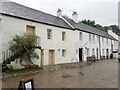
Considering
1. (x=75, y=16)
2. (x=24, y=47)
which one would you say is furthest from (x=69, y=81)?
(x=75, y=16)

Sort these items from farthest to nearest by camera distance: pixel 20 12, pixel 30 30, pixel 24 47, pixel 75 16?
1. pixel 75 16
2. pixel 30 30
3. pixel 20 12
4. pixel 24 47

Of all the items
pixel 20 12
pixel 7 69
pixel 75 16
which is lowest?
pixel 7 69

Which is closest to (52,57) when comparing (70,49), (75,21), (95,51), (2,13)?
(70,49)

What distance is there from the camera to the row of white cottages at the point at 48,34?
42.3 feet

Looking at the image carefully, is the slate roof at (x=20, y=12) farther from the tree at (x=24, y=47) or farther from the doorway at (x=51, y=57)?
the doorway at (x=51, y=57)

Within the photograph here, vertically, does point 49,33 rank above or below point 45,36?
above

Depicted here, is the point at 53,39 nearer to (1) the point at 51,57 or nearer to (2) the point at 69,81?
(1) the point at 51,57

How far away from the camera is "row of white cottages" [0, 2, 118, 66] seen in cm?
Answer: 1290

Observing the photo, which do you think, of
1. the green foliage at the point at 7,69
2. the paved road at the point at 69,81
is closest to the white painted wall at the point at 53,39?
the green foliage at the point at 7,69

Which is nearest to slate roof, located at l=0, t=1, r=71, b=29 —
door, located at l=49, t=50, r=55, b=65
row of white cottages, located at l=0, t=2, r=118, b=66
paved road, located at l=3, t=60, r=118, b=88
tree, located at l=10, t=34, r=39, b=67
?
row of white cottages, located at l=0, t=2, r=118, b=66

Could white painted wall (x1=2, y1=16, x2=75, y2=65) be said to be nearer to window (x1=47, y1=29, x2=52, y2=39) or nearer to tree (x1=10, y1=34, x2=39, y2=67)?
window (x1=47, y1=29, x2=52, y2=39)

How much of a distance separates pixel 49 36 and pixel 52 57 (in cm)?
283

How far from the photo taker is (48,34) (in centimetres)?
1745

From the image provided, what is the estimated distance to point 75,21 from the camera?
26.3 metres
